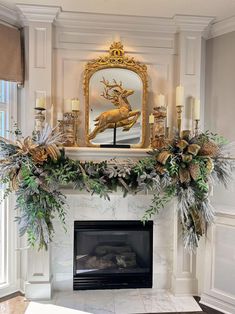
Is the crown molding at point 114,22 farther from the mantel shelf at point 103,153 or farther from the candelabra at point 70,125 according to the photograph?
the mantel shelf at point 103,153

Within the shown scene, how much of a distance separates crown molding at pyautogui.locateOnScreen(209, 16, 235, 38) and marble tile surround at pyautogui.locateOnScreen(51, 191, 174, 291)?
1831 millimetres

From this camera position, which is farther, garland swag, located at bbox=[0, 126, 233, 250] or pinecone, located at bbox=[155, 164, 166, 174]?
pinecone, located at bbox=[155, 164, 166, 174]

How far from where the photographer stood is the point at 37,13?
2.75 m

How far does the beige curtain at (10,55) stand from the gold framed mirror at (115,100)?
0.66m

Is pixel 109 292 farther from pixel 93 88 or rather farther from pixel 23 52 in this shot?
pixel 23 52

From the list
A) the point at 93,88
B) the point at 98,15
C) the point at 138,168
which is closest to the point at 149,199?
the point at 138,168

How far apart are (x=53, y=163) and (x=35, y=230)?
60cm

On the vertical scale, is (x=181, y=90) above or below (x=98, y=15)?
below

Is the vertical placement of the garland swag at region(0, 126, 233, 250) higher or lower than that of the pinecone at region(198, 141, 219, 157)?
lower

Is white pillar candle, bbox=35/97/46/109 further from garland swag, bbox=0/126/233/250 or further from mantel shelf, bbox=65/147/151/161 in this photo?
mantel shelf, bbox=65/147/151/161

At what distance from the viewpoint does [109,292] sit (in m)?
3.00

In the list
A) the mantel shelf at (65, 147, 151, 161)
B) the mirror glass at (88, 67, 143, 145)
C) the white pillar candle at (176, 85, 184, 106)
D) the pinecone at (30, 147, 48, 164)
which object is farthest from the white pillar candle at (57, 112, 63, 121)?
the white pillar candle at (176, 85, 184, 106)

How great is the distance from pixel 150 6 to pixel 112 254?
253 cm

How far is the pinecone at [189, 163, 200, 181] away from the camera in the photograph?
252 centimetres
